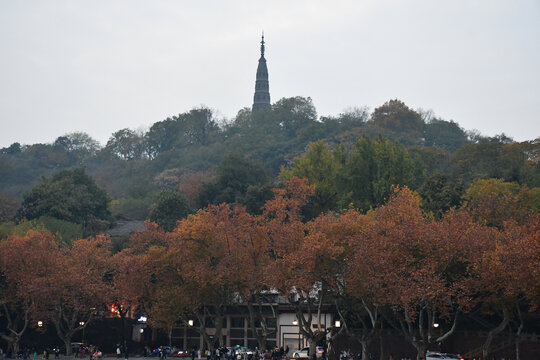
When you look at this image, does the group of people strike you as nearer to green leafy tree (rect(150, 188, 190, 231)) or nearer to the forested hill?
the forested hill

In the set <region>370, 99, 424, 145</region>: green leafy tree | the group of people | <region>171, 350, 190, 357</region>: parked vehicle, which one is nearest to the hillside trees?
<region>171, 350, 190, 357</region>: parked vehicle

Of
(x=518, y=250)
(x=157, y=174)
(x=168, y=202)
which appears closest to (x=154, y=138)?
(x=157, y=174)

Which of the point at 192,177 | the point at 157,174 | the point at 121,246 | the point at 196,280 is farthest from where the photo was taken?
the point at 157,174

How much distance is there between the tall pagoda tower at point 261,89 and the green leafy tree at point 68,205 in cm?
8259

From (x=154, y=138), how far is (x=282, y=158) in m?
36.7

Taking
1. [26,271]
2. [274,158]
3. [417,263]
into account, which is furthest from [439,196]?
[274,158]

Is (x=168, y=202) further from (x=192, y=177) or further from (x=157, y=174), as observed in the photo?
(x=157, y=174)

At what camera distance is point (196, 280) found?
50.0m

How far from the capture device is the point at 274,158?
118 m

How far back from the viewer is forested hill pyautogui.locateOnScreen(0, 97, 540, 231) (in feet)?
239

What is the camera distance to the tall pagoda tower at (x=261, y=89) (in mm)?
168375

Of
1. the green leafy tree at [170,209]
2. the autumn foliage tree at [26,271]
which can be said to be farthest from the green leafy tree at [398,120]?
the autumn foliage tree at [26,271]

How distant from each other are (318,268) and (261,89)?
12969 cm

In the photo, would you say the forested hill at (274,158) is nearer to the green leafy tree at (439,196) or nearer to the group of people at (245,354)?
the green leafy tree at (439,196)
